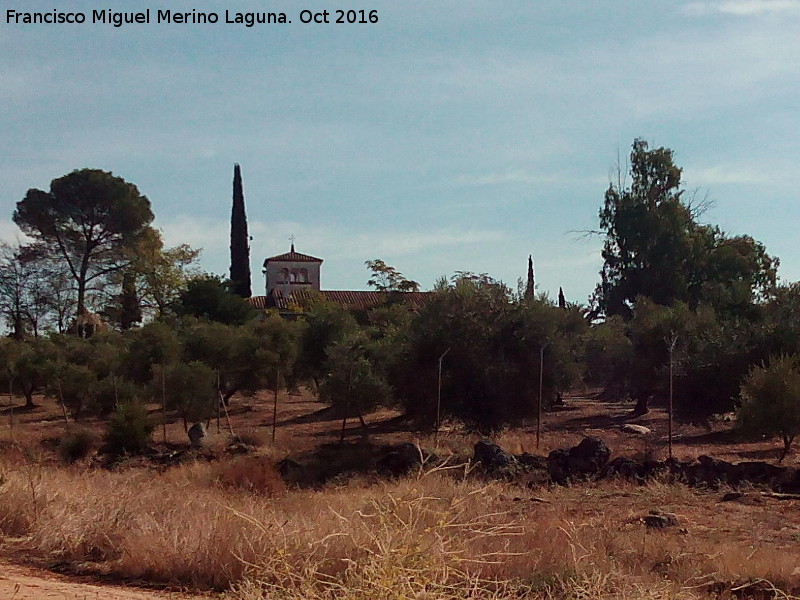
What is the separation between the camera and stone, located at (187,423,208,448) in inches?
1118

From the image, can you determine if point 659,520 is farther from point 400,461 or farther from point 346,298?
point 346,298

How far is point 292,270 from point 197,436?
6348 cm

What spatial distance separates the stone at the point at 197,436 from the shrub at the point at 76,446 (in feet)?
9.16

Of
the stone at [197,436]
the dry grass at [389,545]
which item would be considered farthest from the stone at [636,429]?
the dry grass at [389,545]

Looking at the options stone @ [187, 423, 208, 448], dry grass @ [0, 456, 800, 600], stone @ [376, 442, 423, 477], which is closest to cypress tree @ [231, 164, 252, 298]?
stone @ [187, 423, 208, 448]

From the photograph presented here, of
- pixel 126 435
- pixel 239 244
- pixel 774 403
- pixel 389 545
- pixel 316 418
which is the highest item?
pixel 239 244

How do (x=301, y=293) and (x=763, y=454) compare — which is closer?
(x=763, y=454)

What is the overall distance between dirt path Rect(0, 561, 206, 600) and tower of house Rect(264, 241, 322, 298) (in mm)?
81539

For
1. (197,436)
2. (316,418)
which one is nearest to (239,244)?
(316,418)

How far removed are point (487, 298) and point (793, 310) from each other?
33.7ft

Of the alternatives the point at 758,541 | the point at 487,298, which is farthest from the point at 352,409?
the point at 758,541

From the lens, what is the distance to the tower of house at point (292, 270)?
91250 mm

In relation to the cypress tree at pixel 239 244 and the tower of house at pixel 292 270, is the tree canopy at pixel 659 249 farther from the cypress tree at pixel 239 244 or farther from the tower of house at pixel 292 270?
the tower of house at pixel 292 270

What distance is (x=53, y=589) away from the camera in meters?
8.45
